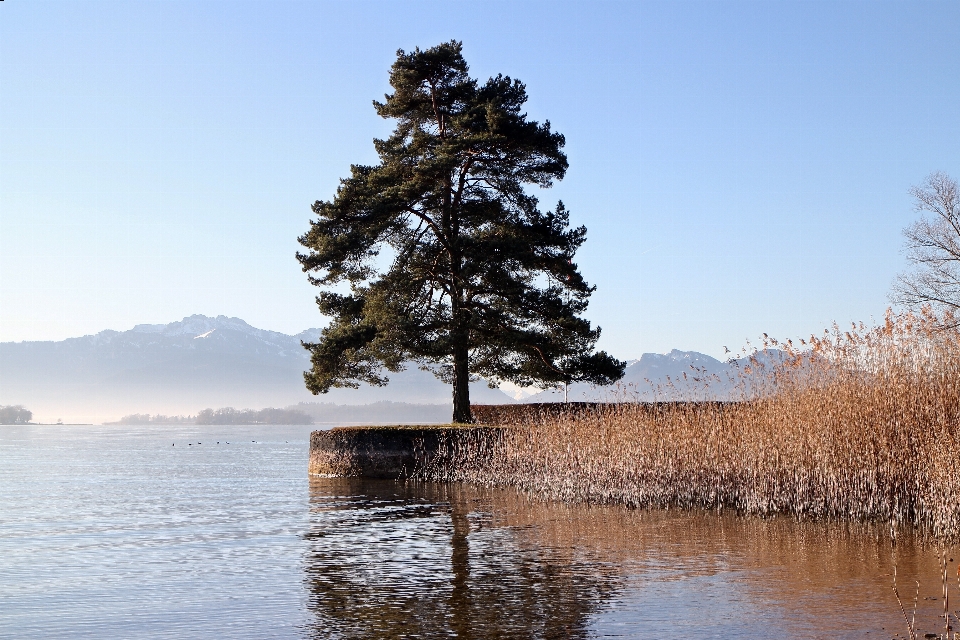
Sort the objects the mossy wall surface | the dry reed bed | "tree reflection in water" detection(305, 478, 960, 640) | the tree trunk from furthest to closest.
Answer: the tree trunk < the mossy wall surface < the dry reed bed < "tree reflection in water" detection(305, 478, 960, 640)

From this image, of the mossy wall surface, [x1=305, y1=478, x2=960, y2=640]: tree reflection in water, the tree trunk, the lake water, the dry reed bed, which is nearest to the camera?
[x1=305, y1=478, x2=960, y2=640]: tree reflection in water

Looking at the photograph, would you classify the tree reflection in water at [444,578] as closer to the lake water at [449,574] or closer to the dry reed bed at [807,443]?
the lake water at [449,574]

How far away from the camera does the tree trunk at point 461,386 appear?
26.7 metres

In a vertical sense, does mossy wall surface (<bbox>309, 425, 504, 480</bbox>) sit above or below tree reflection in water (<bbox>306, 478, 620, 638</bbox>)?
above

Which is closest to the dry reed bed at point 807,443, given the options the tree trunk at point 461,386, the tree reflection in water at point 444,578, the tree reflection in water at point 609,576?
the tree reflection in water at point 609,576

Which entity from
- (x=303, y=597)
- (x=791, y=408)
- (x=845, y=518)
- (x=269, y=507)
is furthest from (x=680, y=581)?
(x=269, y=507)

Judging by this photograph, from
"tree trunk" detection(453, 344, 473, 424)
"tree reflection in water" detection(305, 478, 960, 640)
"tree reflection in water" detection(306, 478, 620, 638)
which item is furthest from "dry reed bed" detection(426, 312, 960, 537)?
"tree trunk" detection(453, 344, 473, 424)

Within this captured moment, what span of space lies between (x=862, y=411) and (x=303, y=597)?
8.91m

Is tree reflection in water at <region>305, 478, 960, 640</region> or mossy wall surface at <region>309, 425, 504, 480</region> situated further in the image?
mossy wall surface at <region>309, 425, 504, 480</region>

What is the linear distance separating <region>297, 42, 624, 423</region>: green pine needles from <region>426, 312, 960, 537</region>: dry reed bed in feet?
24.1

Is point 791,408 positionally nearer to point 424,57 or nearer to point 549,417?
point 549,417

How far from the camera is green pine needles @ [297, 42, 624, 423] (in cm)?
2564

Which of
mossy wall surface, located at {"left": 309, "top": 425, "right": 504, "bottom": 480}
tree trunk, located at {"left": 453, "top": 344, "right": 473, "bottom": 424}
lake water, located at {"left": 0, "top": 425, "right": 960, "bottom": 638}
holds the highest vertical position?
tree trunk, located at {"left": 453, "top": 344, "right": 473, "bottom": 424}

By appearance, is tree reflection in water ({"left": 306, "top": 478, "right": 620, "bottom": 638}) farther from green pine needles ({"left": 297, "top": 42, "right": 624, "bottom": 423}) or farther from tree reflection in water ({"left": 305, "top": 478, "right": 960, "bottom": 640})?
green pine needles ({"left": 297, "top": 42, "right": 624, "bottom": 423})
